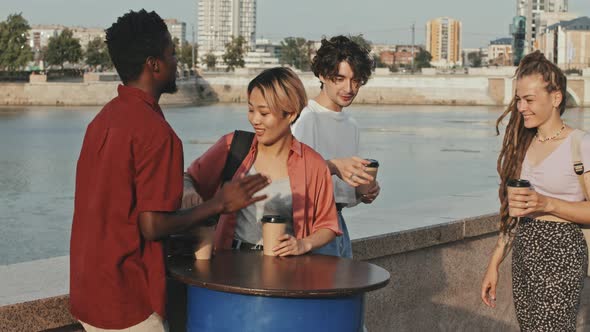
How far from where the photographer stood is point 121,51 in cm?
281

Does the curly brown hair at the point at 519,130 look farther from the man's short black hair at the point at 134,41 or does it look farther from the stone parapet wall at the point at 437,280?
the man's short black hair at the point at 134,41

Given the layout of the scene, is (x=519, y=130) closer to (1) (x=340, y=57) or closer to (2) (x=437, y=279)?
(1) (x=340, y=57)

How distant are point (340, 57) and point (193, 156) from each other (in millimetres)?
31068

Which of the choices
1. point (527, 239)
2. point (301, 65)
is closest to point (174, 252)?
point (527, 239)

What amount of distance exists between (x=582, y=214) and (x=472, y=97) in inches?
3166

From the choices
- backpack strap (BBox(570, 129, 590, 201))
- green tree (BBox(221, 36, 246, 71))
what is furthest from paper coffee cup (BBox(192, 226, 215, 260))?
green tree (BBox(221, 36, 246, 71))

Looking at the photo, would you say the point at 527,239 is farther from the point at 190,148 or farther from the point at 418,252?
the point at 190,148

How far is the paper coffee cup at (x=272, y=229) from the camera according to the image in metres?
3.01

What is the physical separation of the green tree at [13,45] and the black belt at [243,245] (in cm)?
8470

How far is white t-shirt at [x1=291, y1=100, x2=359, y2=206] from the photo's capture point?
148 inches

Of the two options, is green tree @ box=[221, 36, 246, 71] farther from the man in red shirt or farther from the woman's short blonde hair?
the man in red shirt

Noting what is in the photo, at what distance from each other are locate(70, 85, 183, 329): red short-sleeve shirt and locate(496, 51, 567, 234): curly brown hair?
144 cm

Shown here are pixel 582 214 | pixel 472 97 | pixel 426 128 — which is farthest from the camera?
pixel 472 97

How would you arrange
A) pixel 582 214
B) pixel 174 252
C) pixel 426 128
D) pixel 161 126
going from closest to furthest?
pixel 161 126 < pixel 174 252 < pixel 582 214 < pixel 426 128
